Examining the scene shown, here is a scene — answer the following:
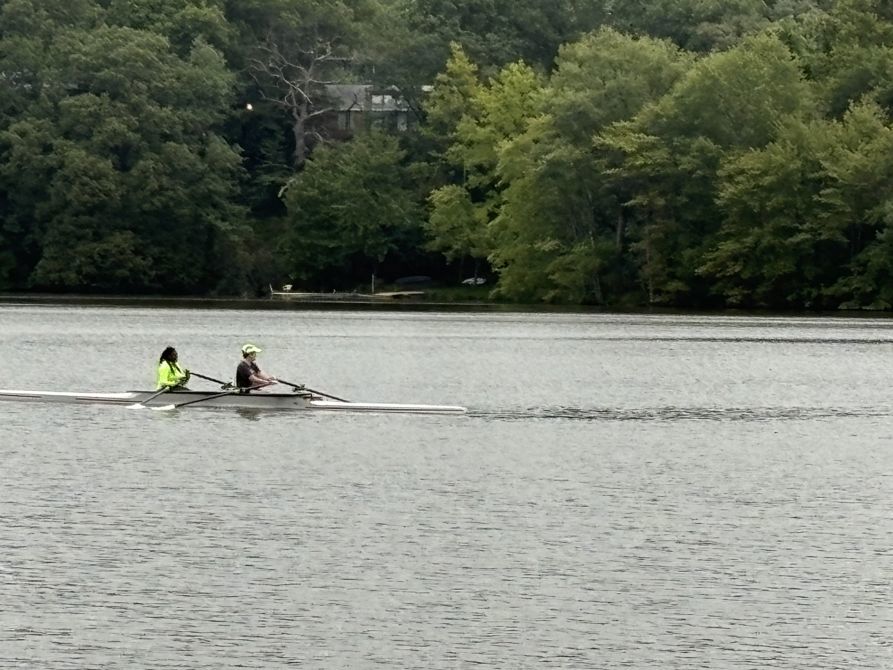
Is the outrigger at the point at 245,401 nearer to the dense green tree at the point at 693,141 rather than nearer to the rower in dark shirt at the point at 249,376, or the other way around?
the rower in dark shirt at the point at 249,376

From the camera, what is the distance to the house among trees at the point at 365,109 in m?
132

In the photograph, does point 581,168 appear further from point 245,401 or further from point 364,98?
point 245,401

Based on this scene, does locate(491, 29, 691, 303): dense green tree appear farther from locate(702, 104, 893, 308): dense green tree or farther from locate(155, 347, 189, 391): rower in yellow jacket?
locate(155, 347, 189, 391): rower in yellow jacket

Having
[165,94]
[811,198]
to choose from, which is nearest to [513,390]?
[811,198]

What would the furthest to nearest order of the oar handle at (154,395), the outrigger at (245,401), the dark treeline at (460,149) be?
the dark treeline at (460,149) → the oar handle at (154,395) → the outrigger at (245,401)

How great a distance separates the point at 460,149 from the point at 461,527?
90.9 metres

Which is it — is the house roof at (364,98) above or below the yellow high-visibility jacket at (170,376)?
above

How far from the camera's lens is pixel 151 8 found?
132125mm

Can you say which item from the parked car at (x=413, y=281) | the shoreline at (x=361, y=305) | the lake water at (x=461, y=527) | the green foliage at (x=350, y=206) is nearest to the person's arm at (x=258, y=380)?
the lake water at (x=461, y=527)

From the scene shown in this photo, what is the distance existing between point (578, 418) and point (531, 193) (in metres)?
62.3

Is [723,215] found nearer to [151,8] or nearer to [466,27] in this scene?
[466,27]

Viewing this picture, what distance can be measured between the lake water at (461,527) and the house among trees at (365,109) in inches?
2829

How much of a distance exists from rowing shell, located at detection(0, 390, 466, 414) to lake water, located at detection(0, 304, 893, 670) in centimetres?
41

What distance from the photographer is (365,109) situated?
440 ft
